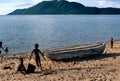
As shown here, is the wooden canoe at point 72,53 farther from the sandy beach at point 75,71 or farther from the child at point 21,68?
the child at point 21,68

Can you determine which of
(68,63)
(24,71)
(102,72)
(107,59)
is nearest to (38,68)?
(24,71)

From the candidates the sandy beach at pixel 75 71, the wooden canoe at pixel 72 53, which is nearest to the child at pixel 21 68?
the sandy beach at pixel 75 71

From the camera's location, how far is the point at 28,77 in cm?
1888

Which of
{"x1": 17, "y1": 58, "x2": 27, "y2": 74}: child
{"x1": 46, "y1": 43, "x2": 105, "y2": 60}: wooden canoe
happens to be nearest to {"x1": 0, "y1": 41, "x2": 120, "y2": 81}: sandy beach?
{"x1": 17, "y1": 58, "x2": 27, "y2": 74}: child

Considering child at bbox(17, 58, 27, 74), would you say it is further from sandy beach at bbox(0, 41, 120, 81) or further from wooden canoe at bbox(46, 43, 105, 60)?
wooden canoe at bbox(46, 43, 105, 60)

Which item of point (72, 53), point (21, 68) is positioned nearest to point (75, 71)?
point (21, 68)

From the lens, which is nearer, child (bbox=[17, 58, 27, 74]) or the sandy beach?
the sandy beach

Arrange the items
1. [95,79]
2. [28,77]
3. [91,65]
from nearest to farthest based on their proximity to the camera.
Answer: [95,79]
[28,77]
[91,65]

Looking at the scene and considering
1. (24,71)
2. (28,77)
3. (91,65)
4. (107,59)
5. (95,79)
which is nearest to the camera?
(95,79)

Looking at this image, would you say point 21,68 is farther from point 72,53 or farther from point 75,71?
point 72,53

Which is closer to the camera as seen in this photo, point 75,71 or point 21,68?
point 75,71

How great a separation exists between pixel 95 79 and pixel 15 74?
6.08 m

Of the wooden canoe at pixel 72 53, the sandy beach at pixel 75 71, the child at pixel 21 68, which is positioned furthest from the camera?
the wooden canoe at pixel 72 53

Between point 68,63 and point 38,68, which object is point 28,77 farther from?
point 68,63
